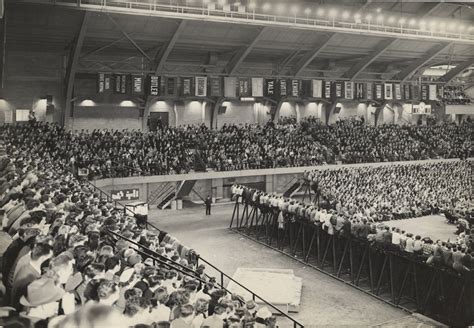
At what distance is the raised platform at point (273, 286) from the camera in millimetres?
15031

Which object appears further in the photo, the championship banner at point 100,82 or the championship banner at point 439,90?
the championship banner at point 439,90

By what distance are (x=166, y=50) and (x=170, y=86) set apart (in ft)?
11.8

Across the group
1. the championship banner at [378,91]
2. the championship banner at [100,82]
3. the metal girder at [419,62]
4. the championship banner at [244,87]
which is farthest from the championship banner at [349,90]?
the championship banner at [100,82]

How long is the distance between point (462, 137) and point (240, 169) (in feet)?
89.0

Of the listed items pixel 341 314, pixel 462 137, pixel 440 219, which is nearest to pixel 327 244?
pixel 341 314

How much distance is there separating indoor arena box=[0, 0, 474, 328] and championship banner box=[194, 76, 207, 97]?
12 cm

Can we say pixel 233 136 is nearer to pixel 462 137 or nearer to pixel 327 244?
pixel 327 244

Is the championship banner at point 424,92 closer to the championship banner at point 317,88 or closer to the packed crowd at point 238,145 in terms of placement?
the packed crowd at point 238,145

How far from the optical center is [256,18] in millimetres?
30844

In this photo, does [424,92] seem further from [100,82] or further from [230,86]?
[100,82]

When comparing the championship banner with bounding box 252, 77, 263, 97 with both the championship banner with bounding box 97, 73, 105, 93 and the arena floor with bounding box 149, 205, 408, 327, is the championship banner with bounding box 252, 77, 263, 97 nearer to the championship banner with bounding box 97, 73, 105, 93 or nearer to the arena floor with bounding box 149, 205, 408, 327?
the arena floor with bounding box 149, 205, 408, 327

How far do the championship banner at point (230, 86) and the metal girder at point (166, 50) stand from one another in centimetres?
529

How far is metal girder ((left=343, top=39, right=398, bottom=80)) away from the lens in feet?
124

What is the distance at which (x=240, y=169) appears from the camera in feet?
105
